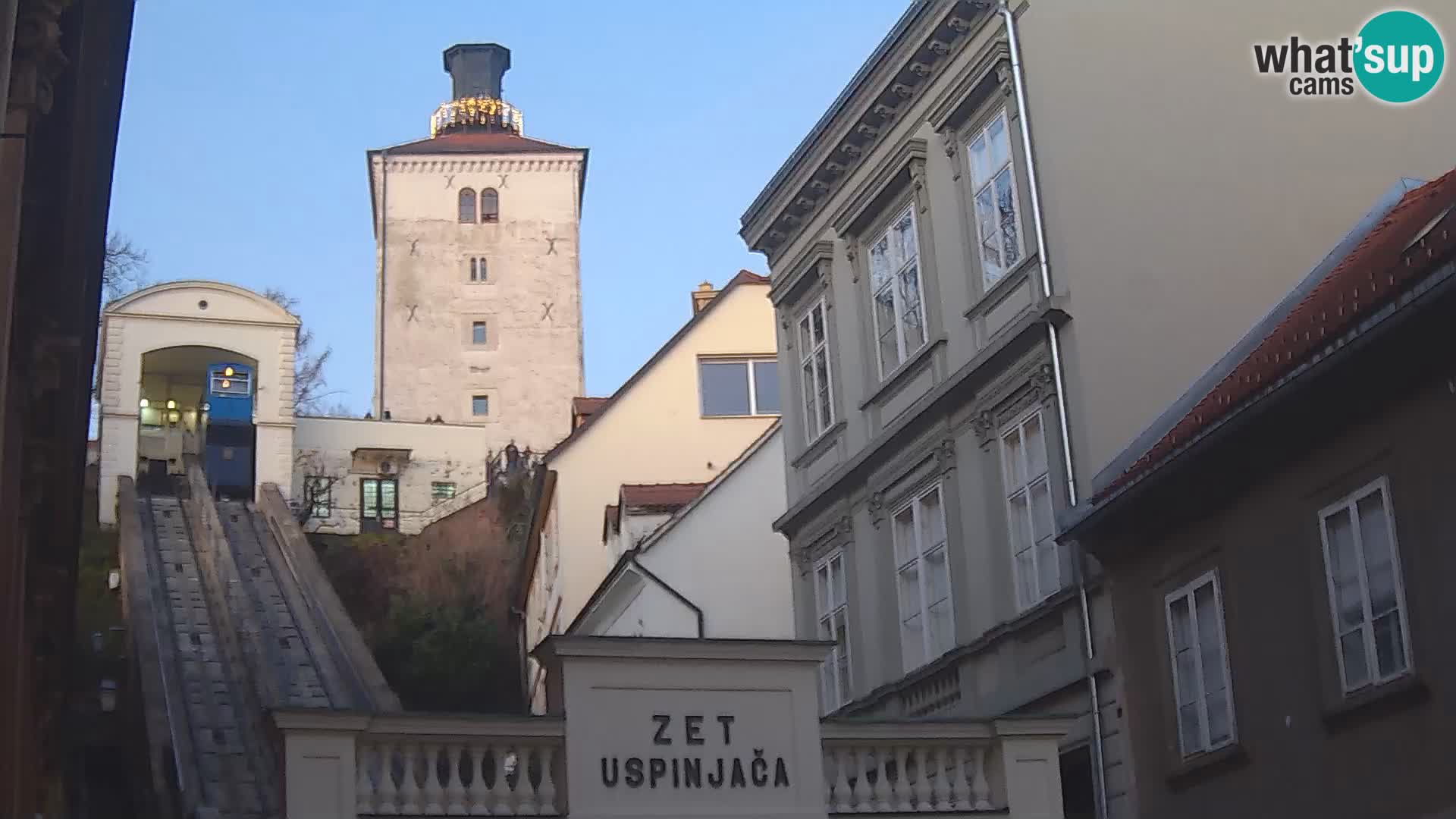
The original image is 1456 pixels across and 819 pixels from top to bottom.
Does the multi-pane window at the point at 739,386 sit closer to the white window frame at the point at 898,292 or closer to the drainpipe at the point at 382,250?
the white window frame at the point at 898,292

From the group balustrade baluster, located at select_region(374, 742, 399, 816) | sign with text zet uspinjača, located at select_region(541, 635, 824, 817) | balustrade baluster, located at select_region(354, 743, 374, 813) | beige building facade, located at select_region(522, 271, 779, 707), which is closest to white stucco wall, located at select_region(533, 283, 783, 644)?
beige building facade, located at select_region(522, 271, 779, 707)

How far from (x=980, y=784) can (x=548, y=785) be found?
339 cm

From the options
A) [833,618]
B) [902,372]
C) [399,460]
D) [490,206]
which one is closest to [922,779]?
[902,372]

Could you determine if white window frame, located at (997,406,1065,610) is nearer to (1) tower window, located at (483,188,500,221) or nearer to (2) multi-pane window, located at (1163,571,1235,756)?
(2) multi-pane window, located at (1163,571,1235,756)

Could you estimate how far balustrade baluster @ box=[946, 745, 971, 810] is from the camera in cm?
1512

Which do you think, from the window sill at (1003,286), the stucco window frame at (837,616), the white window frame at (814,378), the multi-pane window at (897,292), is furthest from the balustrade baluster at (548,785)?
the white window frame at (814,378)

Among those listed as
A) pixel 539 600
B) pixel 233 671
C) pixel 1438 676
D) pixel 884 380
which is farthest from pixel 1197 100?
pixel 539 600

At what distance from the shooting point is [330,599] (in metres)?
34.9

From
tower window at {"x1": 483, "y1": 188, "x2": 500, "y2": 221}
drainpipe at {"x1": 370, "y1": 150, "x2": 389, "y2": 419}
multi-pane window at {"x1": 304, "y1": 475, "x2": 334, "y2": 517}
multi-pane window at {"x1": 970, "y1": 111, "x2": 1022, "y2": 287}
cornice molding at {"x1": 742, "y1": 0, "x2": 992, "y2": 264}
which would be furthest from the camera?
tower window at {"x1": 483, "y1": 188, "x2": 500, "y2": 221}

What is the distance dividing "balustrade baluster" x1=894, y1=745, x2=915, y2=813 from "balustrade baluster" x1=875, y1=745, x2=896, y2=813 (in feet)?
0.23

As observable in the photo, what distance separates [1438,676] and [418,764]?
6.88m

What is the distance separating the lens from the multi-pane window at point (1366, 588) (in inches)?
550

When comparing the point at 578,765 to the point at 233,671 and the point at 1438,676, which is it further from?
the point at 233,671

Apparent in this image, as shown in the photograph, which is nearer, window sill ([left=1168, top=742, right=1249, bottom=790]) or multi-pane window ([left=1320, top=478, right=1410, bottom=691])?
multi-pane window ([left=1320, top=478, right=1410, bottom=691])
